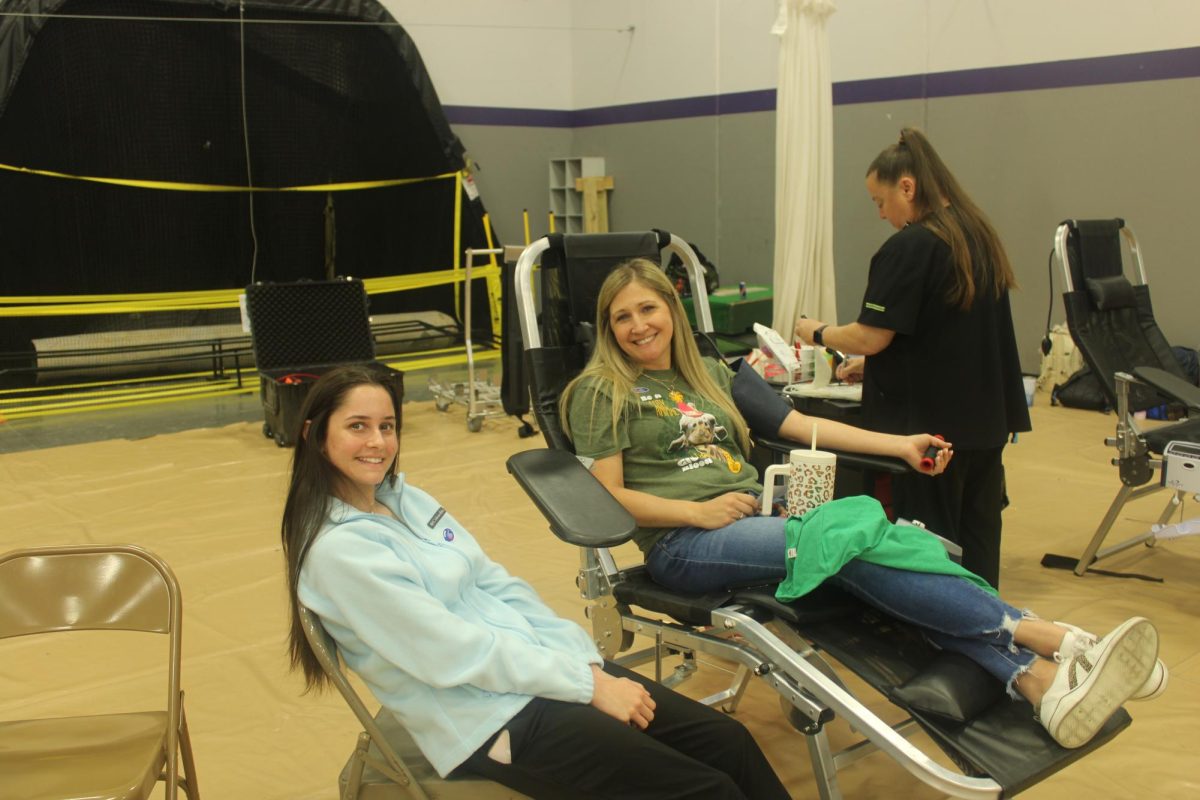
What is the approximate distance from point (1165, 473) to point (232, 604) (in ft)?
9.41

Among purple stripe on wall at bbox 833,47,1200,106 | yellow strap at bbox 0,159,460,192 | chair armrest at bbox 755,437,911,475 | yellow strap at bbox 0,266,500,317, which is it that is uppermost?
purple stripe on wall at bbox 833,47,1200,106

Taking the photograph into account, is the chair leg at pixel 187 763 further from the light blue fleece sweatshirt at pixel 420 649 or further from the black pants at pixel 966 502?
the black pants at pixel 966 502

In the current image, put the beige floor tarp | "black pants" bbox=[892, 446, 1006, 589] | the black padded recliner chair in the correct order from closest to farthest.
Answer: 1. the beige floor tarp
2. "black pants" bbox=[892, 446, 1006, 589]
3. the black padded recliner chair

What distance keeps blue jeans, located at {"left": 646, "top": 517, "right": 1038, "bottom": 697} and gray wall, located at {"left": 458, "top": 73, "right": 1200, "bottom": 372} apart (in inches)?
178

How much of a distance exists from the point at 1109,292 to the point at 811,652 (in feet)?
7.48

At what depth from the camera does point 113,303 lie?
22.2ft

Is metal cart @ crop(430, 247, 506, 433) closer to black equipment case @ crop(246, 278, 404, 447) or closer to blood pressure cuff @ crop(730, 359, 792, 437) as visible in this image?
black equipment case @ crop(246, 278, 404, 447)

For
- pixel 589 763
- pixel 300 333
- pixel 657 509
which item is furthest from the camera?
pixel 300 333

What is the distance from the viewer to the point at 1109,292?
3.66m

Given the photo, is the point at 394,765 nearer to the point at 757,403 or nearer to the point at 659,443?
the point at 659,443

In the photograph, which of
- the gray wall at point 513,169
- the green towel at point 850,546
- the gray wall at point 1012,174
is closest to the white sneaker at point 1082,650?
the green towel at point 850,546

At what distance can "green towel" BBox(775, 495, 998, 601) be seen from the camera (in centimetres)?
192

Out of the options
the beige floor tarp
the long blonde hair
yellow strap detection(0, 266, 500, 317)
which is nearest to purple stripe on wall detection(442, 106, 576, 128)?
yellow strap detection(0, 266, 500, 317)

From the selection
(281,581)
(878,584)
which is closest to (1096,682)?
(878,584)
